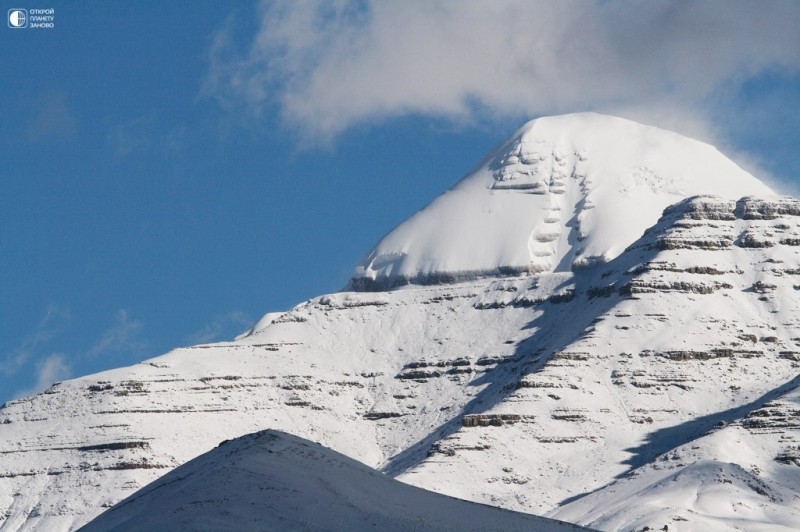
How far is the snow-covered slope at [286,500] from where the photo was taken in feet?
303

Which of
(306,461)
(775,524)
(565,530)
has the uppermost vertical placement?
(775,524)

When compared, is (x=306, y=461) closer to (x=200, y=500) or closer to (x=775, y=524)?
(x=200, y=500)

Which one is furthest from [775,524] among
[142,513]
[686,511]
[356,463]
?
[142,513]

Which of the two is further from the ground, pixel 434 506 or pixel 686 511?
pixel 686 511

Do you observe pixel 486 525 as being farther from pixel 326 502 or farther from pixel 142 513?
pixel 142 513

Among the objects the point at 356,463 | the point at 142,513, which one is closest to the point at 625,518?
the point at 356,463

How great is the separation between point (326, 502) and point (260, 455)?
7144 millimetres

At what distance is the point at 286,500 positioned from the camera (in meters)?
95.1

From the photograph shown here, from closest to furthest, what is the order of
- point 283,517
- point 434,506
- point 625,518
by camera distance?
point 283,517
point 434,506
point 625,518

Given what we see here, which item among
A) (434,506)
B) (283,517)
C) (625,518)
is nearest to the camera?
(283,517)

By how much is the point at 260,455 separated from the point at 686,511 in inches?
4092

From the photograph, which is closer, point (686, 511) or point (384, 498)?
point (384, 498)

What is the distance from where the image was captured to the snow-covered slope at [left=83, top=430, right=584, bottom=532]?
303 ft

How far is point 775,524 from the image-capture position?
19875 cm
